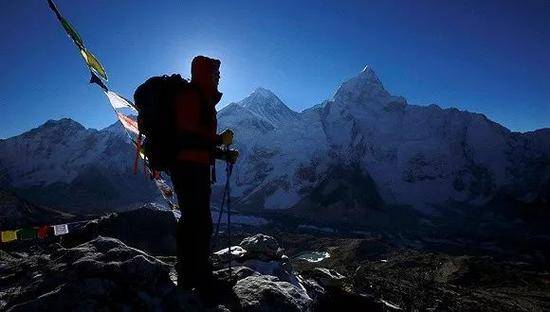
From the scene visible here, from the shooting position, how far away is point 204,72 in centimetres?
498

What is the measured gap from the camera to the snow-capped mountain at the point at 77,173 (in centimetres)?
15112

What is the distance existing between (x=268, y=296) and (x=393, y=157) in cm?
16368

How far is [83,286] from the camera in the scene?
151 inches

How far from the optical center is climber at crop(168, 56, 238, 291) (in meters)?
4.69

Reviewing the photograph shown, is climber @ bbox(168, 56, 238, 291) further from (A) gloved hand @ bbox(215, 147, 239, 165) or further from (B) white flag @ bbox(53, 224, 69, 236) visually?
(B) white flag @ bbox(53, 224, 69, 236)

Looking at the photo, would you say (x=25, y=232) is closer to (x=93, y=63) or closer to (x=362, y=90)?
(x=93, y=63)

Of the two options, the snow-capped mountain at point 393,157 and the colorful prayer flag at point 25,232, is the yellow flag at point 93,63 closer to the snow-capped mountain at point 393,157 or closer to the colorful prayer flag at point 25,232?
the colorful prayer flag at point 25,232

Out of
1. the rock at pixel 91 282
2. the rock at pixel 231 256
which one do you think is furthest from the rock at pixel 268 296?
the rock at pixel 231 256

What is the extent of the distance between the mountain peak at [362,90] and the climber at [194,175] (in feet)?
620

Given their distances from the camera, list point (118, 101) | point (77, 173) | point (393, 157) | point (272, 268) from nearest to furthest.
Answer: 1. point (272, 268)
2. point (118, 101)
3. point (393, 157)
4. point (77, 173)

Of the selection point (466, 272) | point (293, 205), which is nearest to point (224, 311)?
point (466, 272)

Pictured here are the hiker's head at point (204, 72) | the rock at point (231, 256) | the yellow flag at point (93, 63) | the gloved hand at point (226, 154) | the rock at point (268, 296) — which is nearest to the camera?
the rock at point (268, 296)

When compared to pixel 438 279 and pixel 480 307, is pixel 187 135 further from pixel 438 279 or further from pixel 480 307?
pixel 438 279

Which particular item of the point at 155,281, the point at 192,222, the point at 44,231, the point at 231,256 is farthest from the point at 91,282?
the point at 44,231
